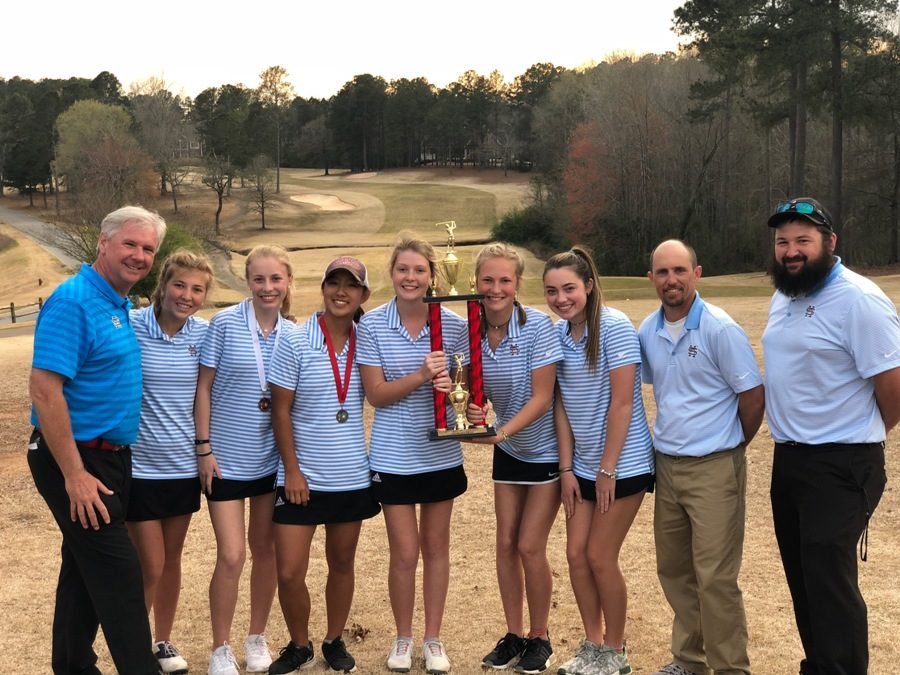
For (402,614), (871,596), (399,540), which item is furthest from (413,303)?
(871,596)

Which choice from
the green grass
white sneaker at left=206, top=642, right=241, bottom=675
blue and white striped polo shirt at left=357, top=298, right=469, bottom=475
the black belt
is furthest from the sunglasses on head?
the green grass

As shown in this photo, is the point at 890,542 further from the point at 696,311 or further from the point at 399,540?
the point at 399,540

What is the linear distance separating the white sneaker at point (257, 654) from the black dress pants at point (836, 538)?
9.22ft

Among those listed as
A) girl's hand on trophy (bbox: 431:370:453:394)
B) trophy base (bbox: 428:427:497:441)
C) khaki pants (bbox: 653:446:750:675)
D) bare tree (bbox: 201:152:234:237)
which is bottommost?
khaki pants (bbox: 653:446:750:675)

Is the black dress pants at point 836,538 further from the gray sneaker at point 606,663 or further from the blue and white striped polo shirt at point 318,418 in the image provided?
the blue and white striped polo shirt at point 318,418

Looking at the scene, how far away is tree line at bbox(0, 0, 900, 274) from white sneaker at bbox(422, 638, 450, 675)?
34.1m

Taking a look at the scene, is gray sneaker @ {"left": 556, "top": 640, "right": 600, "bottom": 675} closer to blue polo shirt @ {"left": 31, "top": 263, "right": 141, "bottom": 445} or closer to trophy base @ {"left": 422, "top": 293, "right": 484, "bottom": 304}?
trophy base @ {"left": 422, "top": 293, "right": 484, "bottom": 304}

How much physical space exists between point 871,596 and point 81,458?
4.97 meters

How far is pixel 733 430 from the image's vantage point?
4.62 m

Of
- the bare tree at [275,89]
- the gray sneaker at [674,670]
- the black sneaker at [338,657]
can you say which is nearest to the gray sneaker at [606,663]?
the gray sneaker at [674,670]

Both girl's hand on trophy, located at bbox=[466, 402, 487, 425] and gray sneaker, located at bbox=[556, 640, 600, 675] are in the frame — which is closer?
girl's hand on trophy, located at bbox=[466, 402, 487, 425]

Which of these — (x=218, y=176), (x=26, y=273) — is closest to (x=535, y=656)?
(x=26, y=273)

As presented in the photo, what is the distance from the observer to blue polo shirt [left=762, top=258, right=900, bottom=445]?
422 cm

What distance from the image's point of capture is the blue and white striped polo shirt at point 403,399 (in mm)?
4781
